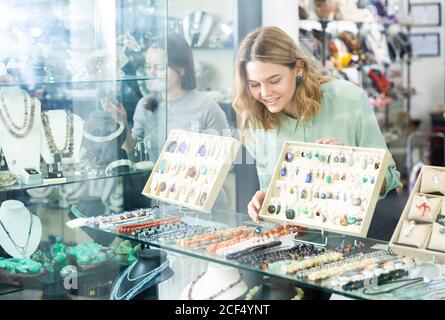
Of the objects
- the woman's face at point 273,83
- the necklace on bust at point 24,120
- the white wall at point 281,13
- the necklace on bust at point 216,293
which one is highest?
the white wall at point 281,13

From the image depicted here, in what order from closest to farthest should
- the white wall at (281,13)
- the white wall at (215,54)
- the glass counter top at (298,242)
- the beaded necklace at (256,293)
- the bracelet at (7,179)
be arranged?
the glass counter top at (298,242)
the beaded necklace at (256,293)
the bracelet at (7,179)
the white wall at (281,13)
the white wall at (215,54)

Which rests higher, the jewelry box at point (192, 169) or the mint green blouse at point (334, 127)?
the mint green blouse at point (334, 127)

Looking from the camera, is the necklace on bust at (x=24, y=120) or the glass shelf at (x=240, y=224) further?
the necklace on bust at (x=24, y=120)

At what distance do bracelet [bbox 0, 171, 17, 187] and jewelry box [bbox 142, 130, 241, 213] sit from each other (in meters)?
0.49

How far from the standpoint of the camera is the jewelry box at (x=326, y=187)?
7.10 ft

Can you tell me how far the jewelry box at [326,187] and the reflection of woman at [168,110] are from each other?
21.5 inches

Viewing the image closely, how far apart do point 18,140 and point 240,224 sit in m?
0.92

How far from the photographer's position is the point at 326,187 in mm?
2270

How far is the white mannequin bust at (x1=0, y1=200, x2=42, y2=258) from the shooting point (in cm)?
284

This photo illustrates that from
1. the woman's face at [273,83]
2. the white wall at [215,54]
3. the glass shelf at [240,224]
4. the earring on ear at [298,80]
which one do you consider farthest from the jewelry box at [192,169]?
the white wall at [215,54]

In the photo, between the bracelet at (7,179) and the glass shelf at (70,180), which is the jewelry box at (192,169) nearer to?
the glass shelf at (70,180)

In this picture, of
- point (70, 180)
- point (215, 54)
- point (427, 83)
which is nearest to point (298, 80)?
point (70, 180)

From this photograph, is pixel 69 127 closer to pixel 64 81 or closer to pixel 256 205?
pixel 64 81

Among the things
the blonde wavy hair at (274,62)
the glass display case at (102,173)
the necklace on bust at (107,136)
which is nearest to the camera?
the glass display case at (102,173)
